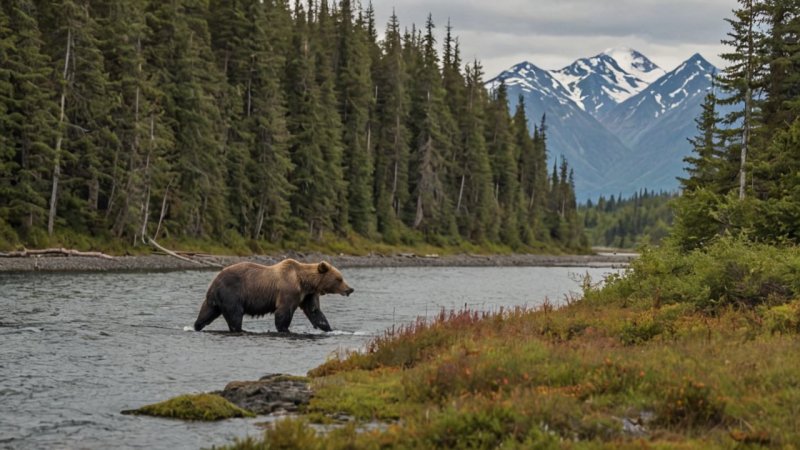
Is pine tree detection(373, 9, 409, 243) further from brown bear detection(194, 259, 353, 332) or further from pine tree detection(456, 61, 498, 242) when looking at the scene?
brown bear detection(194, 259, 353, 332)

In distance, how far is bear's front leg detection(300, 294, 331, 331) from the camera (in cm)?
2350

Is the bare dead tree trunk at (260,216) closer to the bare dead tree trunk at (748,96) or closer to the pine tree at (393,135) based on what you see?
the pine tree at (393,135)

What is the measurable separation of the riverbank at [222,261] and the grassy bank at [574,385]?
714 cm

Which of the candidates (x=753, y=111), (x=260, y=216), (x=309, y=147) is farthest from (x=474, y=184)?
(x=753, y=111)

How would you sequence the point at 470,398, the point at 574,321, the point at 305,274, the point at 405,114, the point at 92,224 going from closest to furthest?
the point at 470,398 → the point at 574,321 → the point at 305,274 → the point at 92,224 → the point at 405,114

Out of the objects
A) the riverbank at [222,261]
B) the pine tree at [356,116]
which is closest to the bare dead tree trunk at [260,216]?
the riverbank at [222,261]

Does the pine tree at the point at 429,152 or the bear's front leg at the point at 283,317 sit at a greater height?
the pine tree at the point at 429,152

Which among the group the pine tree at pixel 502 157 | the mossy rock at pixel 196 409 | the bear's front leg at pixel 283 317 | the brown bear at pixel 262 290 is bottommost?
the mossy rock at pixel 196 409

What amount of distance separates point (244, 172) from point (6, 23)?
2454 centimetres

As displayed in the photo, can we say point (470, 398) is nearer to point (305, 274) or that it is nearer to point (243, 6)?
point (305, 274)

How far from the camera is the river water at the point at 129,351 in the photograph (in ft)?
35.7

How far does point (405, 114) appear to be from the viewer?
3782 inches

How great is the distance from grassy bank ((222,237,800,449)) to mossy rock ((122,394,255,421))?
3.67 feet

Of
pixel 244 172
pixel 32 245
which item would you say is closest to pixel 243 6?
pixel 244 172
